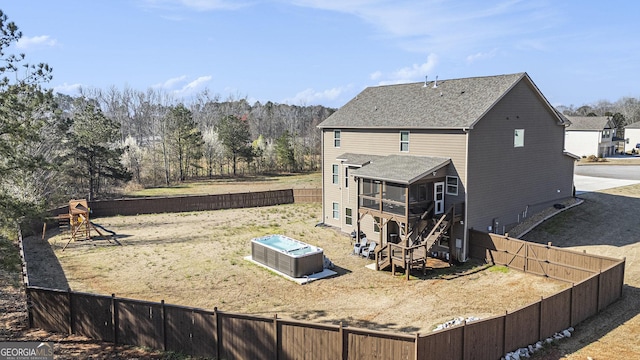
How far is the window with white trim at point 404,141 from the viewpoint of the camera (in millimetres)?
24391

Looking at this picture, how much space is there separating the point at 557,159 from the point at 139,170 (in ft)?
157

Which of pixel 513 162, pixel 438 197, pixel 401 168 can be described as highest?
pixel 513 162

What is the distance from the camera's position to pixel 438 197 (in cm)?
2217

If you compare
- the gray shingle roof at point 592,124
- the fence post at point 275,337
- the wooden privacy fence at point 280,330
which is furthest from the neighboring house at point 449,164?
the gray shingle roof at point 592,124

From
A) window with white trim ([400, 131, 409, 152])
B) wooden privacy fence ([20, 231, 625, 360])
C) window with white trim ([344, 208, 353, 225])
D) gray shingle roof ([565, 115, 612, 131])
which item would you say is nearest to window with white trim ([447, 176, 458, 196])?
window with white trim ([400, 131, 409, 152])

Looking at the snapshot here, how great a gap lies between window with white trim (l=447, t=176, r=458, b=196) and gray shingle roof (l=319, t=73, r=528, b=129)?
247 centimetres

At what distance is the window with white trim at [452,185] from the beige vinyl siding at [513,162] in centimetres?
63

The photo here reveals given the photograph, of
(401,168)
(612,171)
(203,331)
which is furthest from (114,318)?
(612,171)

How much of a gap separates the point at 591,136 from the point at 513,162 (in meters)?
45.0

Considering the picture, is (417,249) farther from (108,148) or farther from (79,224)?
(108,148)

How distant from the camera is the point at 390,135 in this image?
25250mm

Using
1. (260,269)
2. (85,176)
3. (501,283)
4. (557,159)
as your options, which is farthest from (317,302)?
(85,176)

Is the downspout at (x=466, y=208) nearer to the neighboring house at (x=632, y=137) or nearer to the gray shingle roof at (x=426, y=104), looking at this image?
the gray shingle roof at (x=426, y=104)

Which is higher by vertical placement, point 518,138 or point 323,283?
point 518,138
